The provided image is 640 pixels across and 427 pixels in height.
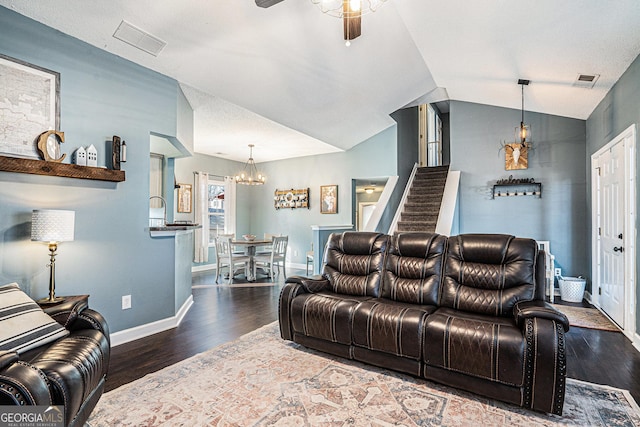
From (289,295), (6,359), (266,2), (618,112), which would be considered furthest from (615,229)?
(6,359)

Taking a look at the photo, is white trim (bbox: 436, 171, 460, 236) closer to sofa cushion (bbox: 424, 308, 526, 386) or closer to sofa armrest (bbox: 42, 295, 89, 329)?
sofa cushion (bbox: 424, 308, 526, 386)

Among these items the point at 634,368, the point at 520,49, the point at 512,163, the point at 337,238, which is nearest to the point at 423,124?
the point at 512,163

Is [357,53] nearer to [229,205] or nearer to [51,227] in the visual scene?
[51,227]

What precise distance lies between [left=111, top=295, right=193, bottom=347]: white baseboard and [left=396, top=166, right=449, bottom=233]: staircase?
3.87 metres

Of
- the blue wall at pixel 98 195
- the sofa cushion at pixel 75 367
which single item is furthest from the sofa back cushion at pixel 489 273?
the blue wall at pixel 98 195

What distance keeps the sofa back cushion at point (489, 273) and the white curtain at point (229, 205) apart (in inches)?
245

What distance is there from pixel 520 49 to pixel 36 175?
479 centimetres

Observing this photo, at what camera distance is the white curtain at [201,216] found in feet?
23.4

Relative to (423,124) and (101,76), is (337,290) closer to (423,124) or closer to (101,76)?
(101,76)

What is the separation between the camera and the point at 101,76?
3.00 m

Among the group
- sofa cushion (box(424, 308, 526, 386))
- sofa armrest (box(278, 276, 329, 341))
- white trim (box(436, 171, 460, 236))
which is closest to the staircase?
white trim (box(436, 171, 460, 236))

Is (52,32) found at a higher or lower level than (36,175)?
higher

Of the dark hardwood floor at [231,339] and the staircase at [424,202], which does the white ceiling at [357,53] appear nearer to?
the staircase at [424,202]

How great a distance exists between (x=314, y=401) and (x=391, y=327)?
0.75 meters
